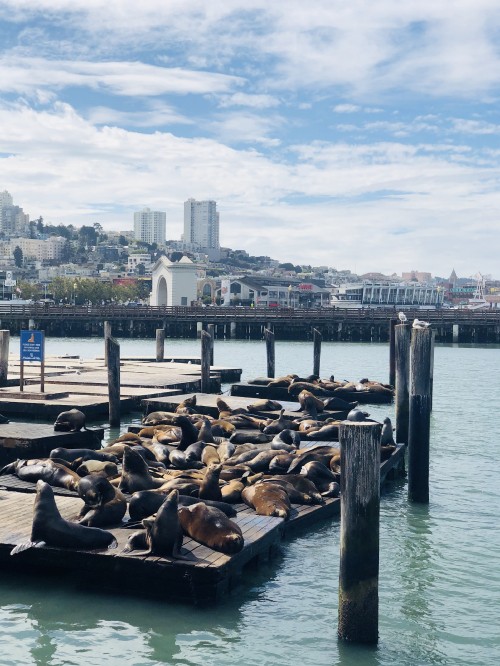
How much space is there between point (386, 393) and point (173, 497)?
16971mm

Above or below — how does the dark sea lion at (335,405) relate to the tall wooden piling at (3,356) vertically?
below

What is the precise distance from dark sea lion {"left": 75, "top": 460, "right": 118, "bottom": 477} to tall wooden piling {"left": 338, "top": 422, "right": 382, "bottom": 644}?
14.4 ft

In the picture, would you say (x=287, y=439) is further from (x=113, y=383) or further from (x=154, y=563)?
(x=154, y=563)

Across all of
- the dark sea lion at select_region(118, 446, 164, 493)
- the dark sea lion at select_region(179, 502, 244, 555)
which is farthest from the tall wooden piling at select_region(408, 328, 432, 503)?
the dark sea lion at select_region(179, 502, 244, 555)

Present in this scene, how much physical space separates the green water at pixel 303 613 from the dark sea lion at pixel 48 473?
2.36m

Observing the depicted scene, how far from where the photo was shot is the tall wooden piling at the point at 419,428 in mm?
13414

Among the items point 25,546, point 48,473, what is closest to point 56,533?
point 25,546

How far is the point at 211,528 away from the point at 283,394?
49.9ft

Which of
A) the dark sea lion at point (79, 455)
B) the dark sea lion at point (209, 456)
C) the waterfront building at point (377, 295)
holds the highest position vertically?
the waterfront building at point (377, 295)

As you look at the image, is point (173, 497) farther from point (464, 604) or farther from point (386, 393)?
point (386, 393)

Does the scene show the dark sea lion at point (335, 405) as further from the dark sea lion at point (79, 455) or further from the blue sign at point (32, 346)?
the dark sea lion at point (79, 455)

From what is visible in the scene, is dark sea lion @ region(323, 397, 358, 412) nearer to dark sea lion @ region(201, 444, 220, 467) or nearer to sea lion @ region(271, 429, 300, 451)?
sea lion @ region(271, 429, 300, 451)

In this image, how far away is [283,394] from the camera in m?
24.3

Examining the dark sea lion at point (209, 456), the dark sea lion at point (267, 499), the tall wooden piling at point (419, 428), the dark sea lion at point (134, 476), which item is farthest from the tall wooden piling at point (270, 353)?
the dark sea lion at point (134, 476)
